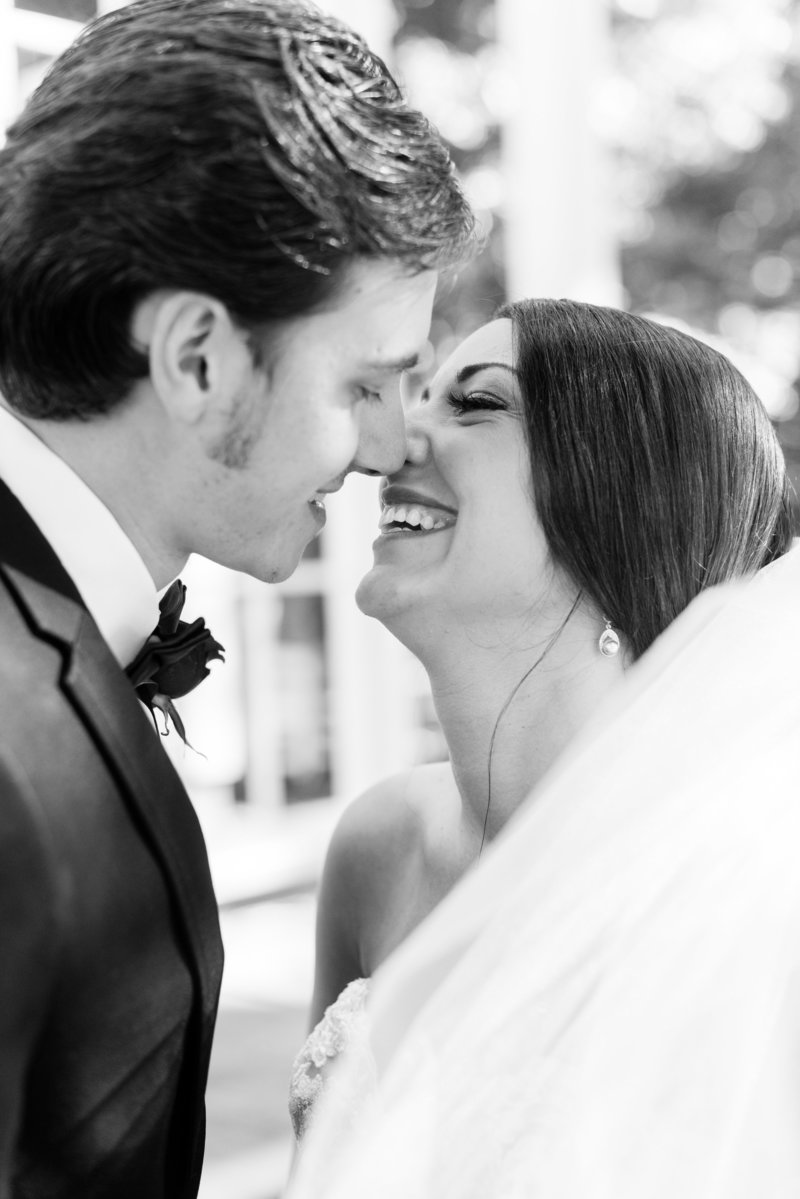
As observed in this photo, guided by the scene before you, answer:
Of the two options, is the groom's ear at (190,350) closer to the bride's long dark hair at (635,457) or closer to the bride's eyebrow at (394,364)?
the bride's eyebrow at (394,364)

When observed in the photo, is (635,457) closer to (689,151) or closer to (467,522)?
(467,522)

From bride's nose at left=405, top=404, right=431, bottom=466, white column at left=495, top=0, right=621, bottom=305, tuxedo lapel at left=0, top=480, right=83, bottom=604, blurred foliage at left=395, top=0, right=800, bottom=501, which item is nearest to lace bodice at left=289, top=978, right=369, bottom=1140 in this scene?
bride's nose at left=405, top=404, right=431, bottom=466

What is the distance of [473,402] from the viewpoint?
2352 mm

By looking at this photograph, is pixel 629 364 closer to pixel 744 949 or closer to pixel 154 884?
pixel 744 949

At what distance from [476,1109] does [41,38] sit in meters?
3.04

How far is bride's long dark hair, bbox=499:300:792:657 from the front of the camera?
7.34ft

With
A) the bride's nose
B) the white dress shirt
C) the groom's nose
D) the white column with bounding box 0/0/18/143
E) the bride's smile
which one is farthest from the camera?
the white column with bounding box 0/0/18/143

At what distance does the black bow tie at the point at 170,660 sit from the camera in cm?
187

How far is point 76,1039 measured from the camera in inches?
59.2

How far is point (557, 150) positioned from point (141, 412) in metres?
4.11

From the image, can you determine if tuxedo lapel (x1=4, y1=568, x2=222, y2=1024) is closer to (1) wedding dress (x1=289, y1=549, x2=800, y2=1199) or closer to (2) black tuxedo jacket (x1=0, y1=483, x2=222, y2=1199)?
(2) black tuxedo jacket (x1=0, y1=483, x2=222, y2=1199)

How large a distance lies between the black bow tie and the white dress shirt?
0.49 feet

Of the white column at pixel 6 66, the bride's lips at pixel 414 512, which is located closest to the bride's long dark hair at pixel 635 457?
the bride's lips at pixel 414 512

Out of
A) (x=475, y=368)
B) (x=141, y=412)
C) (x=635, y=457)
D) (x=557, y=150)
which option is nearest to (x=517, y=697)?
(x=635, y=457)
